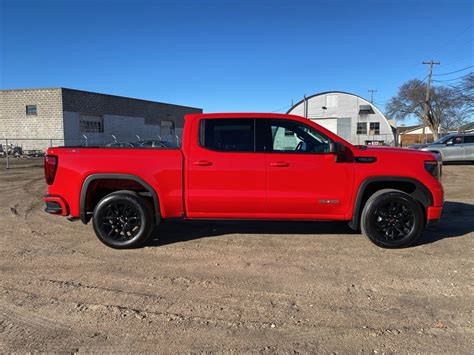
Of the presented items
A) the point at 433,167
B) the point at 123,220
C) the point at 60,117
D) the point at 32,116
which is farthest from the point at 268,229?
the point at 32,116

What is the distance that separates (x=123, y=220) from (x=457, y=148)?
20.7 m

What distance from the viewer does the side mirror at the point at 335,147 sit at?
17.2 ft

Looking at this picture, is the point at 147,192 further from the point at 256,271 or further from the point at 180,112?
the point at 180,112

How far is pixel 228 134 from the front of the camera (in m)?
5.59

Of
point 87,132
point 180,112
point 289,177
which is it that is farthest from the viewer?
point 180,112

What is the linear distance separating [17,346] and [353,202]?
428 centimetres

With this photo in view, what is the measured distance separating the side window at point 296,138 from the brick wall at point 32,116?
31437 millimetres

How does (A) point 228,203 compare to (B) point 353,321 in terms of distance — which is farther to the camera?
(A) point 228,203

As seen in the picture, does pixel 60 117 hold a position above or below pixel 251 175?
above

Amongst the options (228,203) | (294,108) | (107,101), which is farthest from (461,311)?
(294,108)

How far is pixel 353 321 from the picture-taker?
349 centimetres

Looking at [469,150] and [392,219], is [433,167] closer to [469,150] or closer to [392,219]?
[392,219]

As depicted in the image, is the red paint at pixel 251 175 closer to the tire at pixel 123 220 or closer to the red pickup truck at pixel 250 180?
the red pickup truck at pixel 250 180

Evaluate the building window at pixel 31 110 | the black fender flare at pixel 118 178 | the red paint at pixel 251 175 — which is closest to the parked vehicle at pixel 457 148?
the red paint at pixel 251 175
